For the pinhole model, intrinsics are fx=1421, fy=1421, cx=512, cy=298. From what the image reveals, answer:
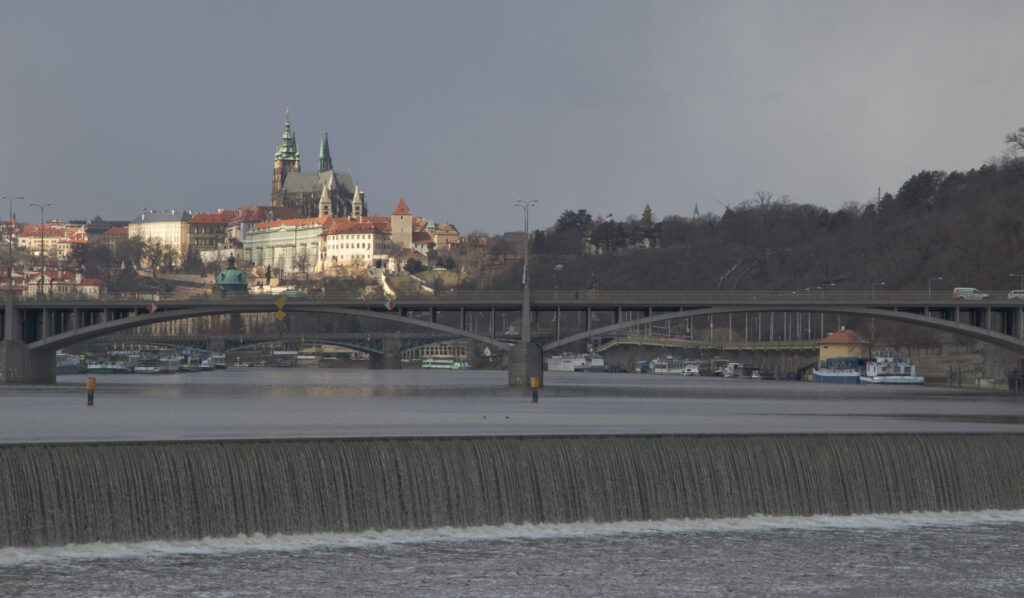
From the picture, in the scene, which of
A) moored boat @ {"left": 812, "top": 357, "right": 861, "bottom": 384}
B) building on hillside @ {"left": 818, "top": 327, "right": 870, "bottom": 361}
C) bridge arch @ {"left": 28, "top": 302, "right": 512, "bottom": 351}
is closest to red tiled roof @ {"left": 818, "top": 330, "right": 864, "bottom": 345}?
building on hillside @ {"left": 818, "top": 327, "right": 870, "bottom": 361}

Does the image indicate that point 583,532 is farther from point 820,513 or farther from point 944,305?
point 944,305

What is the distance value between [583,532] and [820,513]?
254 inches

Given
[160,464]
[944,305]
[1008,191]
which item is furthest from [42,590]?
[1008,191]

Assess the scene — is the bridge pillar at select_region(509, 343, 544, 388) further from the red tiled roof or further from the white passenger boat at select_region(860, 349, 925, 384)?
the red tiled roof

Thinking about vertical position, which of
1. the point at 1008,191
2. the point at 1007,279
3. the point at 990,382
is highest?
the point at 1008,191

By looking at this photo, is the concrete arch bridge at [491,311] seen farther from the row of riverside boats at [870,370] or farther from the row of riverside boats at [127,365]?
the row of riverside boats at [127,365]

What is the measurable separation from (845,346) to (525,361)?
5891 centimetres

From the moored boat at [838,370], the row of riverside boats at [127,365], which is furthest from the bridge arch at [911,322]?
the row of riverside boats at [127,365]

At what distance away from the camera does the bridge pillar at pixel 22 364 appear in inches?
4134

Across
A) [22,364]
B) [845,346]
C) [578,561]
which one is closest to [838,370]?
[845,346]

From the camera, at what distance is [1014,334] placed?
94.8 metres

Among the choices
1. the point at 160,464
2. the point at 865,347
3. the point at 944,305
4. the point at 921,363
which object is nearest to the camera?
the point at 160,464

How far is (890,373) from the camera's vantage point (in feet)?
427

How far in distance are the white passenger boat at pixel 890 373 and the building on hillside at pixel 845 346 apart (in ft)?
50.0
